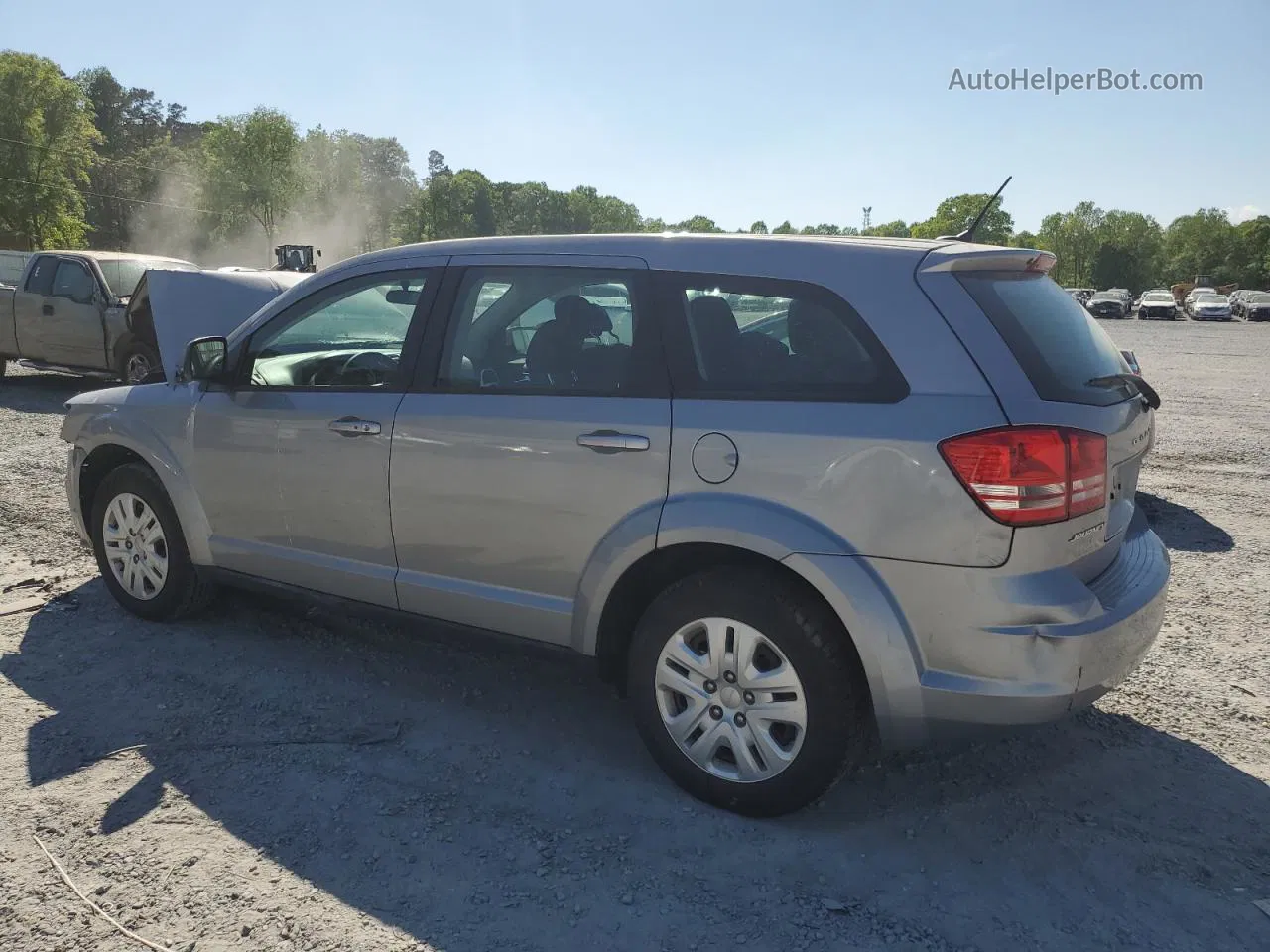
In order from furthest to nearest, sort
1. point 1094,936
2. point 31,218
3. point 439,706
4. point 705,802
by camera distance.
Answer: point 31,218 → point 439,706 → point 705,802 → point 1094,936

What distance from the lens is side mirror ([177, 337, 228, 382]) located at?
4.41 meters

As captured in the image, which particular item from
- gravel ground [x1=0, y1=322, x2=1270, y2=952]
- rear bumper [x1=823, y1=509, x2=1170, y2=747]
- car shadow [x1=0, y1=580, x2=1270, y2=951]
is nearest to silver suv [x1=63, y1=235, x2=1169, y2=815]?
rear bumper [x1=823, y1=509, x2=1170, y2=747]

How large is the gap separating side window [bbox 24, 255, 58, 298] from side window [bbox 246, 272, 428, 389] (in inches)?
410

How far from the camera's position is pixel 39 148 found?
50.3 meters

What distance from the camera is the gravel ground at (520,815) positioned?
9.00ft

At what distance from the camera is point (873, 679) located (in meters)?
2.96

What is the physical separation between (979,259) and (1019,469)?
28.5 inches

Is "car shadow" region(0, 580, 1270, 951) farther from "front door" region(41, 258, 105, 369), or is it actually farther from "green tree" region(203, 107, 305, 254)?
A: "green tree" region(203, 107, 305, 254)

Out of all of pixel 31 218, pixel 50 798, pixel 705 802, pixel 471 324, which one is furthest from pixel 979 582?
pixel 31 218

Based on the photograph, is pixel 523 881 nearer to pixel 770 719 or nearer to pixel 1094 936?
pixel 770 719

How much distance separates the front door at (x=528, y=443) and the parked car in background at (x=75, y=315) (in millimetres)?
9400

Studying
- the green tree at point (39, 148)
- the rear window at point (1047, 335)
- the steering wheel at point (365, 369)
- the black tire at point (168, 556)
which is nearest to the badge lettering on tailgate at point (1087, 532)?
the rear window at point (1047, 335)

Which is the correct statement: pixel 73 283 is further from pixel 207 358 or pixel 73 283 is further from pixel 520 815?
pixel 520 815

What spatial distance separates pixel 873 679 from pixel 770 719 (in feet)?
1.18
